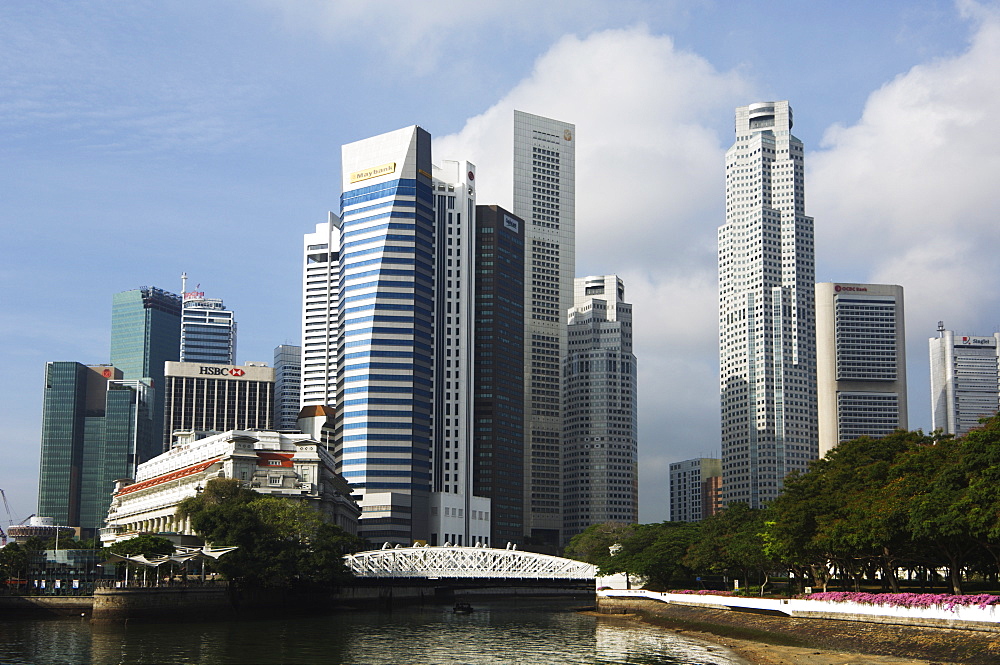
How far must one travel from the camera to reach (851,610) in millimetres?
105375

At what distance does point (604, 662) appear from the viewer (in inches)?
3831

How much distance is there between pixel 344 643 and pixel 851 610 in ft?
165

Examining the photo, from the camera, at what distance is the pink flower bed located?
8656 cm

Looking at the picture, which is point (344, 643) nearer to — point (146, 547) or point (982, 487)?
point (146, 547)

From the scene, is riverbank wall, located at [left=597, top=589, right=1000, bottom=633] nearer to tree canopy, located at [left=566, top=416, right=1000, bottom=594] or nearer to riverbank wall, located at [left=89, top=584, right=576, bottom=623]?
tree canopy, located at [left=566, top=416, right=1000, bottom=594]

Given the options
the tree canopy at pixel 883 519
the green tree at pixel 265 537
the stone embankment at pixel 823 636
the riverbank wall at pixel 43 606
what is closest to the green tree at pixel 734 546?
the tree canopy at pixel 883 519

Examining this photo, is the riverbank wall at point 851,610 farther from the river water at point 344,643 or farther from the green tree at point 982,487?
the river water at point 344,643

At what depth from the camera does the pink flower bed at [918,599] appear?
284ft

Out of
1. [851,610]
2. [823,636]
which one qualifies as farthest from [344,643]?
[851,610]

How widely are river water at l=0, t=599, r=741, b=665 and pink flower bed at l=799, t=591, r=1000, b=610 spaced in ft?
45.9

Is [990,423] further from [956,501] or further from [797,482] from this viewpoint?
[797,482]

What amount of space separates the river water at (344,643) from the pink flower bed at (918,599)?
14.0 metres

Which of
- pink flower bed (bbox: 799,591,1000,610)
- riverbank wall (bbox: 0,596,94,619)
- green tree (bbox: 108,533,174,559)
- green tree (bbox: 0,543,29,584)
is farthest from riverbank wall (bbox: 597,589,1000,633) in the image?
green tree (bbox: 0,543,29,584)

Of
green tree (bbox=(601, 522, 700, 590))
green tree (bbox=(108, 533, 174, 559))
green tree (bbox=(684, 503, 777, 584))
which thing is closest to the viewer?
green tree (bbox=(684, 503, 777, 584))
